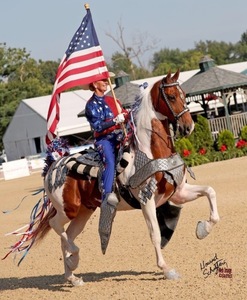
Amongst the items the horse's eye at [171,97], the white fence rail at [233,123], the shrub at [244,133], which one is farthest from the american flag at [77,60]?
the white fence rail at [233,123]

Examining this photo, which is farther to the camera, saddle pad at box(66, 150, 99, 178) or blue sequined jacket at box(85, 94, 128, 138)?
saddle pad at box(66, 150, 99, 178)

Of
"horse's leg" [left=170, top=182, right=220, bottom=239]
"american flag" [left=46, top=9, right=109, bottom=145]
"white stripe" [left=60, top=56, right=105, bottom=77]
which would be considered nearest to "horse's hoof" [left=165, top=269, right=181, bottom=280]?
"horse's leg" [left=170, top=182, right=220, bottom=239]

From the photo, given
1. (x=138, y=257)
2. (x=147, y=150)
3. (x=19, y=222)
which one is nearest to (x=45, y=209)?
(x=138, y=257)

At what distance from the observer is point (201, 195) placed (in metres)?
8.81

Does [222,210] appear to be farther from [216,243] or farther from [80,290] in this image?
[80,290]

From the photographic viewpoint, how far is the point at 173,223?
30.7 feet

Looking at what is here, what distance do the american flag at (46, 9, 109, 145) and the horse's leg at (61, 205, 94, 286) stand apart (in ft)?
3.59

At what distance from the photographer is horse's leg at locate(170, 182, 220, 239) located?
28.2 feet

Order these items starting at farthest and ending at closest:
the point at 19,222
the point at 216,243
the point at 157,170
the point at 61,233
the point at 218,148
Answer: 1. the point at 218,148
2. the point at 19,222
3. the point at 216,243
4. the point at 61,233
5. the point at 157,170

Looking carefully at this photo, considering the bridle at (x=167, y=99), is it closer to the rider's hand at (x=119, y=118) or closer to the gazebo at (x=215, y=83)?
the rider's hand at (x=119, y=118)

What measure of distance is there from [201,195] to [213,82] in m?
23.9

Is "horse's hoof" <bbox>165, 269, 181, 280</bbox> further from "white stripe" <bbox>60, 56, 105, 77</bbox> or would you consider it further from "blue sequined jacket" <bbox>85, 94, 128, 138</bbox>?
"white stripe" <bbox>60, 56, 105, 77</bbox>

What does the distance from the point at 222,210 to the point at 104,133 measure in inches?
208

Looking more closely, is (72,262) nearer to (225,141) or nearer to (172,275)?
(172,275)
